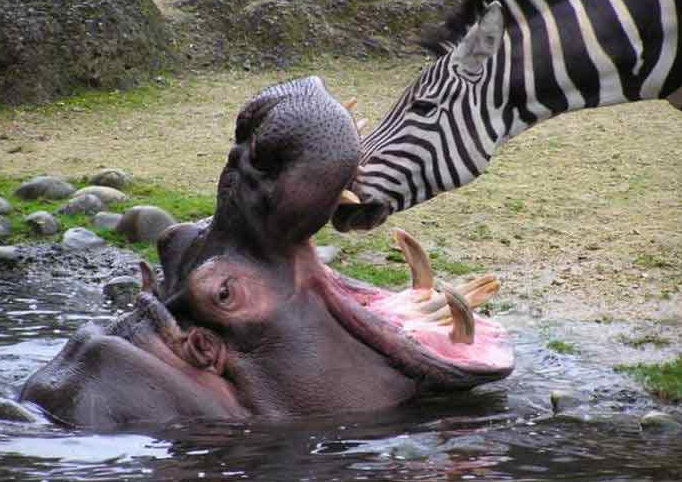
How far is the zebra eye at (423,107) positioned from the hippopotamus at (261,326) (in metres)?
2.06

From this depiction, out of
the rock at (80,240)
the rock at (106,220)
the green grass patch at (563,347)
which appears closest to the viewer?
the green grass patch at (563,347)

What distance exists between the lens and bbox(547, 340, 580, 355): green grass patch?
18.1ft

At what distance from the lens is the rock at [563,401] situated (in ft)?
15.3

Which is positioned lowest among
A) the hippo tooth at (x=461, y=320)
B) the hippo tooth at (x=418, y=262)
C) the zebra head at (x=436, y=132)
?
the hippo tooth at (x=461, y=320)

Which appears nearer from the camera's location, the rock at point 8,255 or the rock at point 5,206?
the rock at point 8,255

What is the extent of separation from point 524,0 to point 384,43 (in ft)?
24.7

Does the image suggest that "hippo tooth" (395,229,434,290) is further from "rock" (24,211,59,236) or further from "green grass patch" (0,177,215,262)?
"rock" (24,211,59,236)

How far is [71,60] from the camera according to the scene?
40.1 ft

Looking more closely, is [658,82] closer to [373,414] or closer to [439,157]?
[439,157]

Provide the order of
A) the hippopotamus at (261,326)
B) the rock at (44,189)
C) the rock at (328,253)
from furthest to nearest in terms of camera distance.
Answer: the rock at (44,189) → the rock at (328,253) → the hippopotamus at (261,326)

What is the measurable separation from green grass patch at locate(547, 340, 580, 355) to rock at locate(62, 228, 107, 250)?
9.85 ft

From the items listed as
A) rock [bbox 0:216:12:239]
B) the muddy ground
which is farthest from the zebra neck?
rock [bbox 0:216:12:239]

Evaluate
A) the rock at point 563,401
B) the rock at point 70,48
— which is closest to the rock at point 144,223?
the rock at point 563,401

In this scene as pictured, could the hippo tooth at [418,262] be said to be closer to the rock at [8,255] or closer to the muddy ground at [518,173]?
the muddy ground at [518,173]
